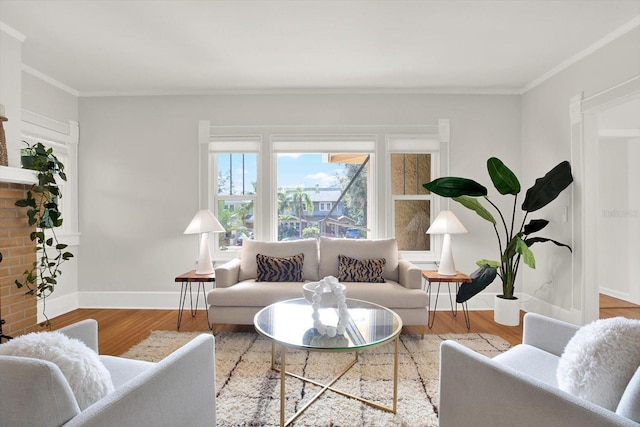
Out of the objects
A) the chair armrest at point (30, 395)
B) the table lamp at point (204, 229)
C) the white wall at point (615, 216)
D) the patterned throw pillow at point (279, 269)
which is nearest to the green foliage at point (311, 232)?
the patterned throw pillow at point (279, 269)

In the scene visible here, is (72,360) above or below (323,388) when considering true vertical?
above

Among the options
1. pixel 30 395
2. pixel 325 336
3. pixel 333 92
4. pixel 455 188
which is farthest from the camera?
pixel 333 92

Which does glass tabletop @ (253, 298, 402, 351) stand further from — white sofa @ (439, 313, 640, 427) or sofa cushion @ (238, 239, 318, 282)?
sofa cushion @ (238, 239, 318, 282)

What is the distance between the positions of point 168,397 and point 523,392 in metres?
1.23

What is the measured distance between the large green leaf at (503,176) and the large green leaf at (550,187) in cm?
17

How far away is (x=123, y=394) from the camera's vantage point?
3.26ft

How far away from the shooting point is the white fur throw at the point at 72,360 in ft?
3.25

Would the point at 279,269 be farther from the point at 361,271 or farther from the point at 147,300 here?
the point at 147,300

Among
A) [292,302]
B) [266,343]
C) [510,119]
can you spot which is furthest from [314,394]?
[510,119]

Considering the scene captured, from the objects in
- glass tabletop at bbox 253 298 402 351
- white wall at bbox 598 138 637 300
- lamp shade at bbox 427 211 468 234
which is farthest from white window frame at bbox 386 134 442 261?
white wall at bbox 598 138 637 300

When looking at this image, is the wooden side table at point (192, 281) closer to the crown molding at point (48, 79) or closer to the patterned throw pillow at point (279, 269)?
the patterned throw pillow at point (279, 269)

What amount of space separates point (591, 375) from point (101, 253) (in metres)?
4.57

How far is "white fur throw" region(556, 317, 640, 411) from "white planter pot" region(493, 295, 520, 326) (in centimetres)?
227

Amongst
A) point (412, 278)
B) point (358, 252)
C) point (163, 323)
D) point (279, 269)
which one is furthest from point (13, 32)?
point (412, 278)
